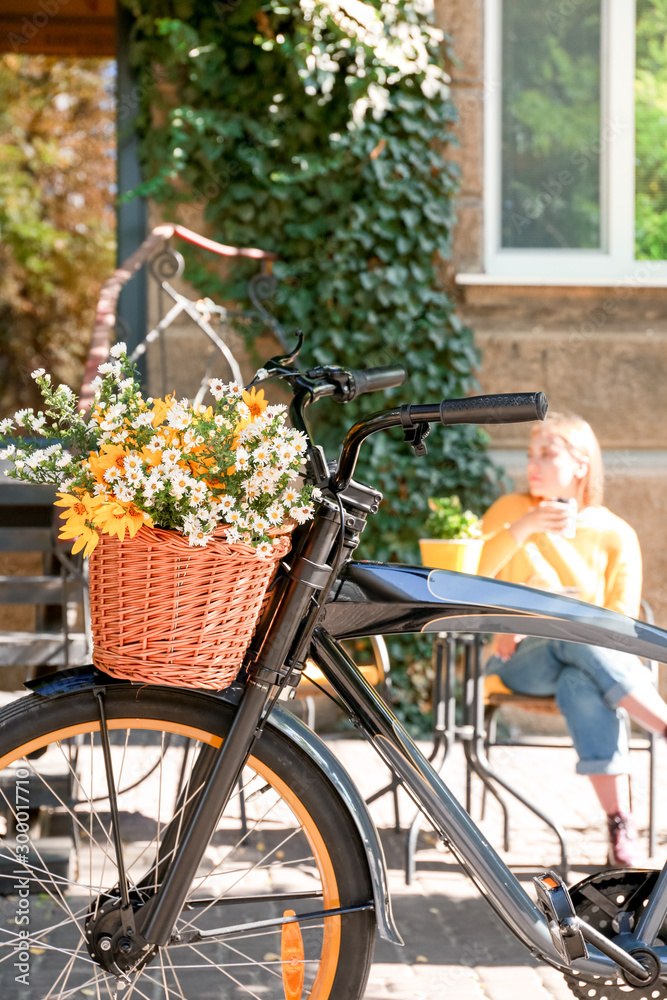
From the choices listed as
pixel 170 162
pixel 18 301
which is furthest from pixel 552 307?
pixel 18 301

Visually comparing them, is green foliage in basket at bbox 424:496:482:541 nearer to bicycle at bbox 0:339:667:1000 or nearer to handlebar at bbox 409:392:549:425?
bicycle at bbox 0:339:667:1000

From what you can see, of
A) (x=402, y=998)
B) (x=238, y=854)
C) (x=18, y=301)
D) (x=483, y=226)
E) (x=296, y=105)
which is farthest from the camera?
(x=18, y=301)

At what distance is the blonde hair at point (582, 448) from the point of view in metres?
2.98

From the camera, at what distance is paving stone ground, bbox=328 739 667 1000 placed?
2.35 meters

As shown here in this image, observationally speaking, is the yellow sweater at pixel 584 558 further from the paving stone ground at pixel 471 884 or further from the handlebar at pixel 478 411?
the handlebar at pixel 478 411

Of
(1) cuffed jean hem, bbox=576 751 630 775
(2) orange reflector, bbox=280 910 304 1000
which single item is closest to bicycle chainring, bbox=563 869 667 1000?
(2) orange reflector, bbox=280 910 304 1000

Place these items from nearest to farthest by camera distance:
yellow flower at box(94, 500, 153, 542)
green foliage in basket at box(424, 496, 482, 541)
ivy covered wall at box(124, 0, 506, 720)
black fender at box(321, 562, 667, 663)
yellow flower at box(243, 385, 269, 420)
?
yellow flower at box(94, 500, 153, 542) → yellow flower at box(243, 385, 269, 420) → black fender at box(321, 562, 667, 663) → green foliage in basket at box(424, 496, 482, 541) → ivy covered wall at box(124, 0, 506, 720)

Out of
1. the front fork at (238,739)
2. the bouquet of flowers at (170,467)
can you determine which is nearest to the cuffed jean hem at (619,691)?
the front fork at (238,739)

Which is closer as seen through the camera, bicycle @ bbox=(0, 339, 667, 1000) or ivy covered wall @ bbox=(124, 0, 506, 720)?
bicycle @ bbox=(0, 339, 667, 1000)

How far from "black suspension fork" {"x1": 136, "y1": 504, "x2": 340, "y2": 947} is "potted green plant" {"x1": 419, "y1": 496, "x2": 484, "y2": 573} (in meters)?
1.11

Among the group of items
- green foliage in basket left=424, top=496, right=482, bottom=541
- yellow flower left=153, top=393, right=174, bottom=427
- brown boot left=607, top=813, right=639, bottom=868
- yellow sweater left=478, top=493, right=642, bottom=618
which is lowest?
brown boot left=607, top=813, right=639, bottom=868

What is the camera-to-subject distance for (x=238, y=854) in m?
3.16

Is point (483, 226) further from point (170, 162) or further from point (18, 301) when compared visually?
point (18, 301)

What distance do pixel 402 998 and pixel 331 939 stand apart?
73 cm
